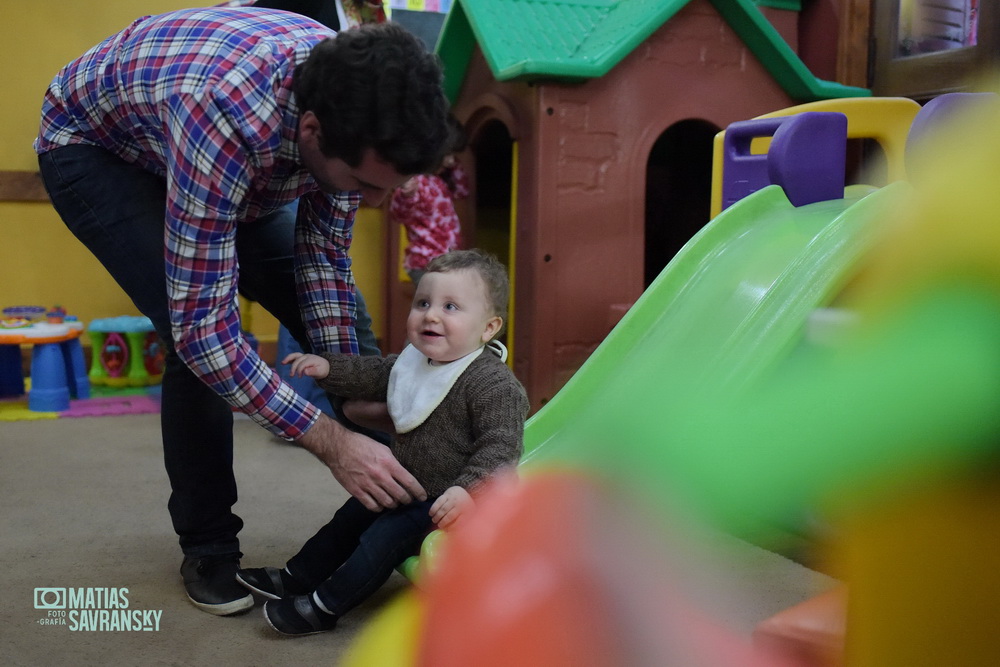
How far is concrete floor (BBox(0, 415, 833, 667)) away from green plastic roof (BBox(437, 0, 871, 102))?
3.69 feet

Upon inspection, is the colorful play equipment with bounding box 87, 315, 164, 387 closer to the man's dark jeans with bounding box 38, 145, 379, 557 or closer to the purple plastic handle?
the man's dark jeans with bounding box 38, 145, 379, 557

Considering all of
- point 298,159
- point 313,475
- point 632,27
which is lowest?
point 313,475

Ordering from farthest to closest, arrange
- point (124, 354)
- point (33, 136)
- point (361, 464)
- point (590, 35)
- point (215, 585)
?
point (33, 136) < point (124, 354) < point (590, 35) < point (215, 585) < point (361, 464)

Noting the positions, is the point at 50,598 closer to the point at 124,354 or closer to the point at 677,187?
the point at 124,354

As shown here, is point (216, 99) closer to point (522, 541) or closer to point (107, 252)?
point (107, 252)

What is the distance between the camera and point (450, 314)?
4.03ft

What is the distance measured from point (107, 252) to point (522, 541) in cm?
100

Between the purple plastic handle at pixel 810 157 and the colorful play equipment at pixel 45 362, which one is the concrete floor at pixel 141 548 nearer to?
the colorful play equipment at pixel 45 362

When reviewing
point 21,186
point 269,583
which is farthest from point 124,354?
point 269,583

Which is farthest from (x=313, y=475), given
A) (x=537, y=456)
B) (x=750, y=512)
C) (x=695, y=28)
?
(x=750, y=512)

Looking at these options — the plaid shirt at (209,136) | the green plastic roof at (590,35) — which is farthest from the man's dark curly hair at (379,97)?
the green plastic roof at (590,35)

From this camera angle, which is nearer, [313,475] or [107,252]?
[107,252]

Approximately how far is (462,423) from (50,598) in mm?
645

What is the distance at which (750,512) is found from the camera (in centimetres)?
47
